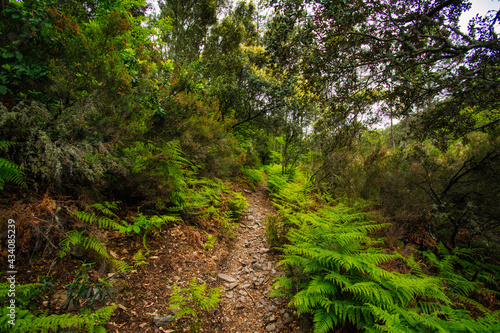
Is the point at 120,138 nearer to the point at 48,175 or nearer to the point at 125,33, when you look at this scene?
the point at 48,175

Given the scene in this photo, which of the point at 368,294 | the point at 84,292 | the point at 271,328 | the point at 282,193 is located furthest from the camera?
the point at 282,193

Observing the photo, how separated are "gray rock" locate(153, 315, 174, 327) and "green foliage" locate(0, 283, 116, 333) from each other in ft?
1.72

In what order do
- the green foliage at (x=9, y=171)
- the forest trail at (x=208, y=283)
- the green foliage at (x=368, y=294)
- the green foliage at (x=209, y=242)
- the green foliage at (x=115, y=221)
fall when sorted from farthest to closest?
the green foliage at (x=209, y=242) < the green foliage at (x=115, y=221) < the forest trail at (x=208, y=283) < the green foliage at (x=9, y=171) < the green foliage at (x=368, y=294)

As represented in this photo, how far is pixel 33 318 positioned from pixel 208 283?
6.22 ft

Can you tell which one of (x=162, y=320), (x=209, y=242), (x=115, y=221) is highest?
(x=115, y=221)

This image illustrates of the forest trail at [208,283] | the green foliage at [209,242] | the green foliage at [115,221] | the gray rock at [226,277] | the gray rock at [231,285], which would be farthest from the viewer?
the green foliage at [209,242]

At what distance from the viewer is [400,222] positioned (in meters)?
4.15

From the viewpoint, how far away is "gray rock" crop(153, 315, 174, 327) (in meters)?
2.10

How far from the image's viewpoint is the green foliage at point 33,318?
135 centimetres

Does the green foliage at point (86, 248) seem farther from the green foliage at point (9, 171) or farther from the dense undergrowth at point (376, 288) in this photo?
the dense undergrowth at point (376, 288)

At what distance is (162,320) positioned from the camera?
2.14 metres

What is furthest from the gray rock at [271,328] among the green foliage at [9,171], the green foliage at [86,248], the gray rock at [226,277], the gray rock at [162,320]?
the green foliage at [9,171]

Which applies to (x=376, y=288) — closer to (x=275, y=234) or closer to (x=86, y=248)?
(x=275, y=234)

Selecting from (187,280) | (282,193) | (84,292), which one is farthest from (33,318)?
(282,193)
